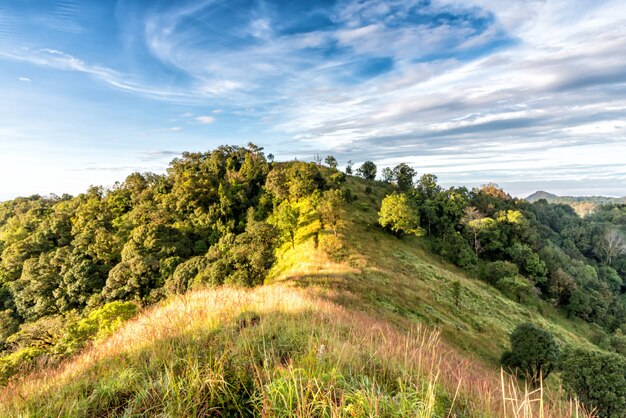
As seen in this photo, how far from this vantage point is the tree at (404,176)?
264ft

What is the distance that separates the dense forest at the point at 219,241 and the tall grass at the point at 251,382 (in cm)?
2712

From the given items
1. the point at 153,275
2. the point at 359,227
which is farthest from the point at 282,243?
the point at 153,275

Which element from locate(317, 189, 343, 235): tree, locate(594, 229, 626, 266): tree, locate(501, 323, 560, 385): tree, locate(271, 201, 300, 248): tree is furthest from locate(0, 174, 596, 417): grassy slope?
locate(594, 229, 626, 266): tree

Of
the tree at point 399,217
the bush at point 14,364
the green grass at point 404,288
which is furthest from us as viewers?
the tree at point 399,217

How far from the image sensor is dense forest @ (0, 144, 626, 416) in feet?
135

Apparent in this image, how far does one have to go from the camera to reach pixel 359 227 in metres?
48.2

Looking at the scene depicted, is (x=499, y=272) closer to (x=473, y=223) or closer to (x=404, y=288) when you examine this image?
(x=473, y=223)

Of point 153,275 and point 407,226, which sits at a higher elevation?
point 407,226

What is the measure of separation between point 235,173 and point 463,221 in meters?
51.8

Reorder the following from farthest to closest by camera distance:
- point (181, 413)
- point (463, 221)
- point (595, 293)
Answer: point (463, 221) < point (595, 293) < point (181, 413)

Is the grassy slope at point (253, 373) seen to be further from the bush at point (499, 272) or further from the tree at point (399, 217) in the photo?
the bush at point (499, 272)

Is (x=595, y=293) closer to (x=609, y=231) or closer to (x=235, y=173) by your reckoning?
(x=609, y=231)

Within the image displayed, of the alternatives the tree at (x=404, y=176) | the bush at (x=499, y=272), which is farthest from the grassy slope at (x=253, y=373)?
the tree at (x=404, y=176)

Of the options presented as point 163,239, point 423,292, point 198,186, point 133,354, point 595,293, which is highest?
point 198,186
